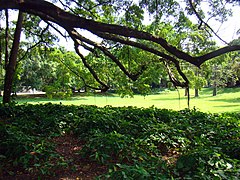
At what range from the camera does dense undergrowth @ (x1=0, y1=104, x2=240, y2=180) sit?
106 inches

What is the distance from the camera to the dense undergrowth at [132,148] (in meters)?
2.69

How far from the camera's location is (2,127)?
13.0ft

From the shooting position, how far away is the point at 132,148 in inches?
129

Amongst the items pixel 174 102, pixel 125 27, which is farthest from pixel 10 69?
pixel 174 102

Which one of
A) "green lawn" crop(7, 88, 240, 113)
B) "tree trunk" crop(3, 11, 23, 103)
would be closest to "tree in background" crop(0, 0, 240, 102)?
"tree trunk" crop(3, 11, 23, 103)

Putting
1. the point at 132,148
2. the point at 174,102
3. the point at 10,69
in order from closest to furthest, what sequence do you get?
the point at 132,148
the point at 10,69
the point at 174,102

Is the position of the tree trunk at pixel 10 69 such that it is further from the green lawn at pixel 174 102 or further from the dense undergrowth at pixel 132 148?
the green lawn at pixel 174 102

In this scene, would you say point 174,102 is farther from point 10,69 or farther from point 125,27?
point 125,27

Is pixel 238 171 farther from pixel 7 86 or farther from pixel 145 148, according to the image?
Result: pixel 7 86

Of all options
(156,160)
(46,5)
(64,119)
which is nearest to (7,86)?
(64,119)

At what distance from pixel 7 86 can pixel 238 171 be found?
20.9ft

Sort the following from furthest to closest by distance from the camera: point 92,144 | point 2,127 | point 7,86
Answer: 1. point 7,86
2. point 2,127
3. point 92,144

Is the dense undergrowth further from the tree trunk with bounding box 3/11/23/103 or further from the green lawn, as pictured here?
the green lawn

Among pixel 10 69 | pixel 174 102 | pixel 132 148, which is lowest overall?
pixel 174 102
